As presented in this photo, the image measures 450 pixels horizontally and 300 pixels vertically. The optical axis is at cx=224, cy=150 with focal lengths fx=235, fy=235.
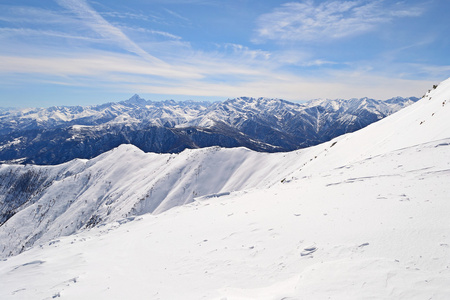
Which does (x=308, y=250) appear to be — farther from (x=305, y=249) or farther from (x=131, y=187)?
(x=131, y=187)

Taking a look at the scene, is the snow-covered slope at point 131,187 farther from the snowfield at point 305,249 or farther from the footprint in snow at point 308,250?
the footprint in snow at point 308,250

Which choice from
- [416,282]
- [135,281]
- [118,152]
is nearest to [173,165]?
[118,152]

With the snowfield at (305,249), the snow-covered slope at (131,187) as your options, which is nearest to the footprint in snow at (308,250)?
the snowfield at (305,249)

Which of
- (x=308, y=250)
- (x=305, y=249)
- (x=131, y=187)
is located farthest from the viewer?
(x=131, y=187)

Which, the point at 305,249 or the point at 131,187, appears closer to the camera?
the point at 305,249

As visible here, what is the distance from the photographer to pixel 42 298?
11281mm

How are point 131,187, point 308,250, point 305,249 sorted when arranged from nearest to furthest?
1. point 308,250
2. point 305,249
3. point 131,187

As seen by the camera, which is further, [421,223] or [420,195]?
[420,195]

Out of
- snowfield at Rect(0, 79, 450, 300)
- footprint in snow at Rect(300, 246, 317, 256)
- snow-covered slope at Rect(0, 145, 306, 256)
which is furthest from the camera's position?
snow-covered slope at Rect(0, 145, 306, 256)

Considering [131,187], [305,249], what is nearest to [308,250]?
[305,249]

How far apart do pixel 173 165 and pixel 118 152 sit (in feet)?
159

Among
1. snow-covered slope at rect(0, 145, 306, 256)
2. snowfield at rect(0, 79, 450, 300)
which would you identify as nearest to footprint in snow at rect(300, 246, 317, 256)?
snowfield at rect(0, 79, 450, 300)

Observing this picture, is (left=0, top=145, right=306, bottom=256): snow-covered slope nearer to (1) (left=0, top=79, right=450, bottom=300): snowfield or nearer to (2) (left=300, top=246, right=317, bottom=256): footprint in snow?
(1) (left=0, top=79, right=450, bottom=300): snowfield

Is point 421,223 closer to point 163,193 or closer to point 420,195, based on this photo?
point 420,195
